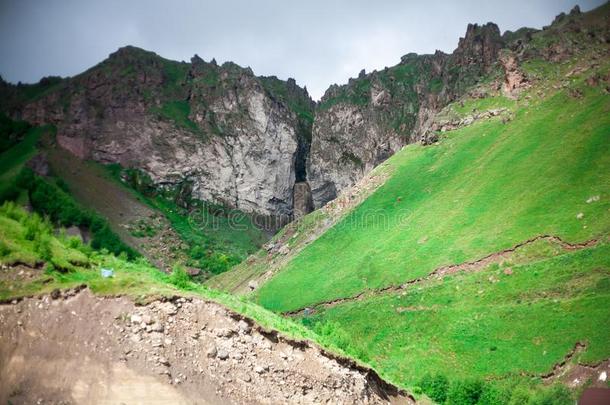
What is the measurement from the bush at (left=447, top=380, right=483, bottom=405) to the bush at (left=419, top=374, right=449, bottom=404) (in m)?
0.88

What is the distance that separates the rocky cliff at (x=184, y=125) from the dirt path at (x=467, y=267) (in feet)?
321

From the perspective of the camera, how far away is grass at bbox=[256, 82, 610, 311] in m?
61.1

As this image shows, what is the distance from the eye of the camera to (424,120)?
132 m

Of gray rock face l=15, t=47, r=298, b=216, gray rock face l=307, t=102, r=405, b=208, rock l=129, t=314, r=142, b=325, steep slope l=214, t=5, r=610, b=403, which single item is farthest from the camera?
gray rock face l=307, t=102, r=405, b=208

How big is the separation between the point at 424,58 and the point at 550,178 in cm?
10505

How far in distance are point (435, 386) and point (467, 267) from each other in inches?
794

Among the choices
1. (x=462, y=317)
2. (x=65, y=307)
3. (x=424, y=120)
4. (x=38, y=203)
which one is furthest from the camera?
(x=424, y=120)

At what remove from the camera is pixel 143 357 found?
634 inches

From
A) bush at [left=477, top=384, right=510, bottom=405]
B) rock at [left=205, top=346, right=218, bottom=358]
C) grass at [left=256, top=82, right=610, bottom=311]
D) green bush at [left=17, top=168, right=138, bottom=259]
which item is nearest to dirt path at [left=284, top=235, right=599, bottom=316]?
grass at [left=256, top=82, right=610, bottom=311]

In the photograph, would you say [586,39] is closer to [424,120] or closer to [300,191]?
[424,120]

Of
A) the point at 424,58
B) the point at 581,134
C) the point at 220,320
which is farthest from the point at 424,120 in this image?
the point at 220,320

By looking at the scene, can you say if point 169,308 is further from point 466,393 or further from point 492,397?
point 492,397

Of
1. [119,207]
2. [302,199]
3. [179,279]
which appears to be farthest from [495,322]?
[302,199]

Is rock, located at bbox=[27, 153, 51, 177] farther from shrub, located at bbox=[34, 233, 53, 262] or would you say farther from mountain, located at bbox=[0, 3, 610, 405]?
shrub, located at bbox=[34, 233, 53, 262]
